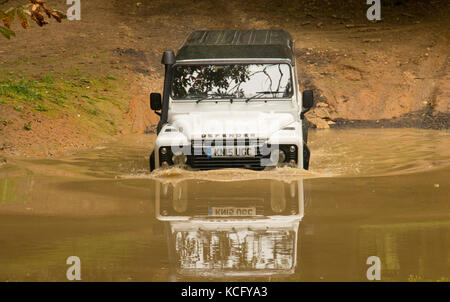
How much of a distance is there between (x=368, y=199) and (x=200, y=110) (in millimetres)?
2832

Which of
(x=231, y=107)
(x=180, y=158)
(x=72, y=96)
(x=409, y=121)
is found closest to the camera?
(x=180, y=158)

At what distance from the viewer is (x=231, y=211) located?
8555 millimetres

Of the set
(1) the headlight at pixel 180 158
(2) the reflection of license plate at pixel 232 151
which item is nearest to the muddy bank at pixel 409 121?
(2) the reflection of license plate at pixel 232 151

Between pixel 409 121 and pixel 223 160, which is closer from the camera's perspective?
pixel 223 160

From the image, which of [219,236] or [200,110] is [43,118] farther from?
[219,236]

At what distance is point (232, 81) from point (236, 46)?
79 cm

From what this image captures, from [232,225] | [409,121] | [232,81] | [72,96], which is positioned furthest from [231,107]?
[409,121]

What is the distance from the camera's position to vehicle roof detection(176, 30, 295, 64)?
11.4 meters

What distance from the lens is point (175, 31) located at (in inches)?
971

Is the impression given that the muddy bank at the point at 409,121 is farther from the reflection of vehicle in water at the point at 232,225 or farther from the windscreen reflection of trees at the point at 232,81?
the reflection of vehicle in water at the point at 232,225

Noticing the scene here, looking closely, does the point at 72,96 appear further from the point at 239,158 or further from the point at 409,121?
the point at 239,158

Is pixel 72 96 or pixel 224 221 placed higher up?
pixel 72 96

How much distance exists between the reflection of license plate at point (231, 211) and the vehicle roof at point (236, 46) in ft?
10.6

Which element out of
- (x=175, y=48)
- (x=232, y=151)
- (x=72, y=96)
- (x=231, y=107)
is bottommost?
(x=232, y=151)
